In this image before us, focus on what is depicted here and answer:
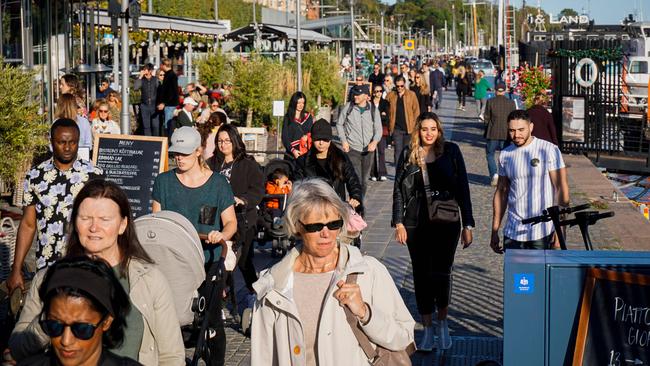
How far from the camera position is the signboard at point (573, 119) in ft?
82.8

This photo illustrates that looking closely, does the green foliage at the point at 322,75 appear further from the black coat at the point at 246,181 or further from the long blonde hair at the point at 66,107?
the black coat at the point at 246,181

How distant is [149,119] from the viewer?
26000 millimetres

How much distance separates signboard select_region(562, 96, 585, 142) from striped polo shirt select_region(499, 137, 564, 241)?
16800mm

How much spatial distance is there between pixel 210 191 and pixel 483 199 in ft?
36.4

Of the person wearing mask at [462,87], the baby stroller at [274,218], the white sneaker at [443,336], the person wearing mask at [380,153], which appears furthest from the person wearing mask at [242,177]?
the person wearing mask at [462,87]

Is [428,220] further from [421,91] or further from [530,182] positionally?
[421,91]

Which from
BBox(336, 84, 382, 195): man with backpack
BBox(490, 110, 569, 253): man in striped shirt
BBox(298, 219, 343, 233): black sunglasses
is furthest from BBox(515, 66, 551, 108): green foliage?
BBox(298, 219, 343, 233): black sunglasses

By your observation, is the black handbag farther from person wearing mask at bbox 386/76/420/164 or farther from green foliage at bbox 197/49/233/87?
green foliage at bbox 197/49/233/87

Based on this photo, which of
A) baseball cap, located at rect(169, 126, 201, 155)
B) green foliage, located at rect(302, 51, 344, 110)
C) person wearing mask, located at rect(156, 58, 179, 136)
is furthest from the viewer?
green foliage, located at rect(302, 51, 344, 110)

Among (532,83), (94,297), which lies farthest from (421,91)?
(94,297)

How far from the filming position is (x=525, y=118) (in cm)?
891

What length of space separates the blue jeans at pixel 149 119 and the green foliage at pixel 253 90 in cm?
238

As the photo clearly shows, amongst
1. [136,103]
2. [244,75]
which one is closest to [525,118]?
[244,75]

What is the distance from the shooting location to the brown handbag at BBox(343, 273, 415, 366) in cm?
459
